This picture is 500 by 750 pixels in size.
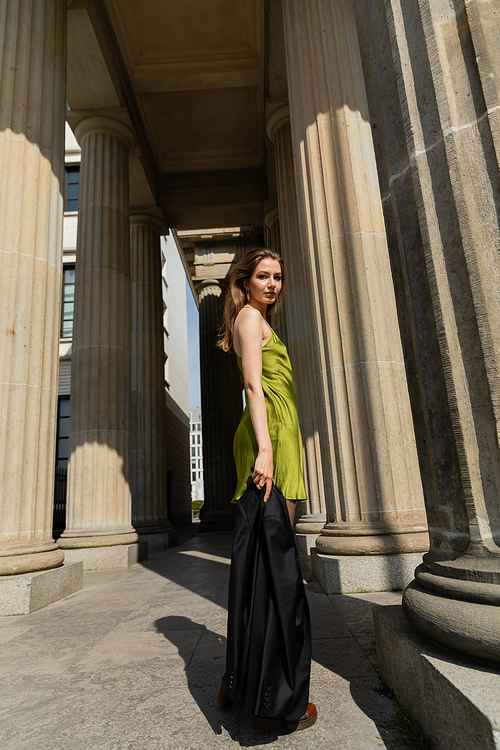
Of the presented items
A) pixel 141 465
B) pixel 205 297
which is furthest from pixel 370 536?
pixel 205 297

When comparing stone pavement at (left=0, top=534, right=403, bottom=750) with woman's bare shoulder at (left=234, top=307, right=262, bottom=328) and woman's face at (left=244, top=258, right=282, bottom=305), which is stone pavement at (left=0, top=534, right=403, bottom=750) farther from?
woman's face at (left=244, top=258, right=282, bottom=305)

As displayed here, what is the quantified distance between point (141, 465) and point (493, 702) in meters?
14.0

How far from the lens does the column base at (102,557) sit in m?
9.84

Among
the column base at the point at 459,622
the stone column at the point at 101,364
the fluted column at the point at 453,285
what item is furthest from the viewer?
the stone column at the point at 101,364

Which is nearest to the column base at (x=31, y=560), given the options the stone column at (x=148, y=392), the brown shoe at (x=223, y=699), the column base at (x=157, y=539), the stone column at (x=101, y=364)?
the stone column at (x=101, y=364)

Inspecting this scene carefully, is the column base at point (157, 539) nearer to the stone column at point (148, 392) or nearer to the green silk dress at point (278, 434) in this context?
the stone column at point (148, 392)

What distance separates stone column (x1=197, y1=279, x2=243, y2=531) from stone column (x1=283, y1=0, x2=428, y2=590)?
15.6 meters

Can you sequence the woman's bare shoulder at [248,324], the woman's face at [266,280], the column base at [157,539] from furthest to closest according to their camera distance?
the column base at [157,539], the woman's face at [266,280], the woman's bare shoulder at [248,324]

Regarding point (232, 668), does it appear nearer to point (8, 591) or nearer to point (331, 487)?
point (331, 487)

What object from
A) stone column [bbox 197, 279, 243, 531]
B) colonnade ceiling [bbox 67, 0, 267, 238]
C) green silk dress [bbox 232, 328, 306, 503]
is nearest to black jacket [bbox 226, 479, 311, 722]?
green silk dress [bbox 232, 328, 306, 503]

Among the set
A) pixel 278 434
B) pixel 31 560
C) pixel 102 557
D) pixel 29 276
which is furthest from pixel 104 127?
pixel 278 434

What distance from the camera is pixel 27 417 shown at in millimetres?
6996

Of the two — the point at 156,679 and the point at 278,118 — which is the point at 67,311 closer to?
the point at 278,118

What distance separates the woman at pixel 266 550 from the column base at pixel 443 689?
0.50m
